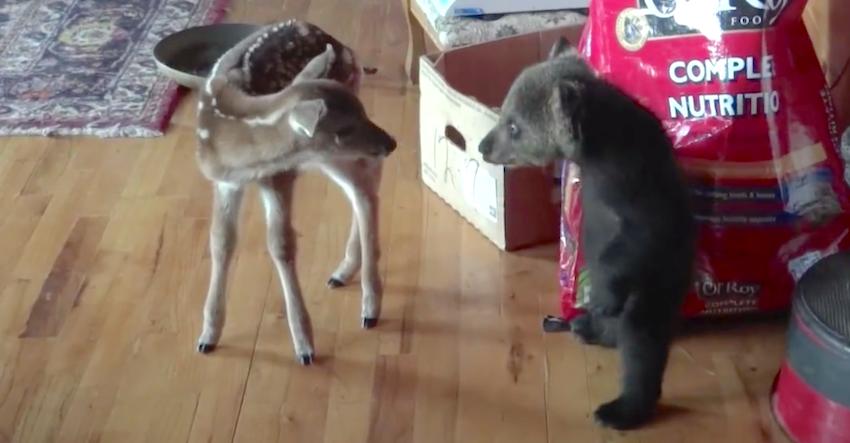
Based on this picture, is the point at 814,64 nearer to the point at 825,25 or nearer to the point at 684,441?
the point at 825,25

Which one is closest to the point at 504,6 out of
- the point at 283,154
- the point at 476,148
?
the point at 476,148

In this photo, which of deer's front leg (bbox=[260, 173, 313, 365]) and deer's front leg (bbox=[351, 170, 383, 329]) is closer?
deer's front leg (bbox=[260, 173, 313, 365])

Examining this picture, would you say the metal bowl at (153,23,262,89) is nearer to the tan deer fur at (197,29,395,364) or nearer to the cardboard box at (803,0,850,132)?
the tan deer fur at (197,29,395,364)

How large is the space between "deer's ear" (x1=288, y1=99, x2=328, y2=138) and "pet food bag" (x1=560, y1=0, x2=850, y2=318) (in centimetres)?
57

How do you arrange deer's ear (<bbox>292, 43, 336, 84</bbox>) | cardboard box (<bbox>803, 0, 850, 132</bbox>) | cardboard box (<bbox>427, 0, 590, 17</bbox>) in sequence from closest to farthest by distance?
deer's ear (<bbox>292, 43, 336, 84</bbox>) < cardboard box (<bbox>803, 0, 850, 132</bbox>) < cardboard box (<bbox>427, 0, 590, 17</bbox>)

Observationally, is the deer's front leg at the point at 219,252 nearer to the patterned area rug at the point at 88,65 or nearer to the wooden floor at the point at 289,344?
the wooden floor at the point at 289,344

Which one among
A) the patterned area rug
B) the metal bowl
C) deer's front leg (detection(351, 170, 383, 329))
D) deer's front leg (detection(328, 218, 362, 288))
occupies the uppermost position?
deer's front leg (detection(351, 170, 383, 329))

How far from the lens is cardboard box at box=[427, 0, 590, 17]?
2.64 m

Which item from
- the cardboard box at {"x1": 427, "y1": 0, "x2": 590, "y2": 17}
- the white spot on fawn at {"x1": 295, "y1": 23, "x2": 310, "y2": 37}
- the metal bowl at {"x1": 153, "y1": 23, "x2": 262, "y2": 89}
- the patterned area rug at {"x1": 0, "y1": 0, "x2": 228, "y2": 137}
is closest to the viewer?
the white spot on fawn at {"x1": 295, "y1": 23, "x2": 310, "y2": 37}

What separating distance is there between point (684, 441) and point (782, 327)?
413mm

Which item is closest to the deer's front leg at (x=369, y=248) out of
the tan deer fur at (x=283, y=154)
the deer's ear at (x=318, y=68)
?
the tan deer fur at (x=283, y=154)

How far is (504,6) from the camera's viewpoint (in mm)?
2643

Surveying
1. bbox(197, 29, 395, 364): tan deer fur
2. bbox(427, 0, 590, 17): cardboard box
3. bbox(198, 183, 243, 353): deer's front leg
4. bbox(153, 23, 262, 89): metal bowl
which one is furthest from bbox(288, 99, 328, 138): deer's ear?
bbox(153, 23, 262, 89): metal bowl

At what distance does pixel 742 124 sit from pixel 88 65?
212 centimetres
